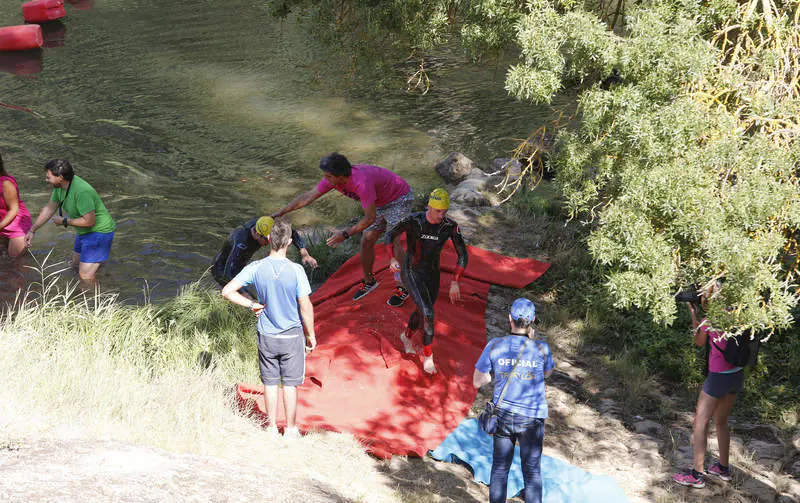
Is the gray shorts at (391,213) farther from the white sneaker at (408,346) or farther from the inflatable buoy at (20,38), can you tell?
the inflatable buoy at (20,38)

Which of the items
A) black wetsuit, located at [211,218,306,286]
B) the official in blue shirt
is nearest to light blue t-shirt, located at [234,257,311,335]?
the official in blue shirt

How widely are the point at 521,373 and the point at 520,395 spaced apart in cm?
15

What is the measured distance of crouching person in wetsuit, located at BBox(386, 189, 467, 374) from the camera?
7258mm

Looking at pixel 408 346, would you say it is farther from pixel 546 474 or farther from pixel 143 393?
pixel 143 393

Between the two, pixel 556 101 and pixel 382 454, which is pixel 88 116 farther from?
pixel 382 454

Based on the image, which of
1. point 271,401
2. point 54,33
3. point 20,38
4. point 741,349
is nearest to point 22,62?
point 20,38

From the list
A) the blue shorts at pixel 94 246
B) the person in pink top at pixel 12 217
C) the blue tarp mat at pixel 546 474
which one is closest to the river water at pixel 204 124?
the person in pink top at pixel 12 217

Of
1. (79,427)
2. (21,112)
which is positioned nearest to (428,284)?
(79,427)

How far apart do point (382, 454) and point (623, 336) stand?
3667 mm

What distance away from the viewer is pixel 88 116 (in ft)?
59.2

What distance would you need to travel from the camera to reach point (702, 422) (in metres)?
5.90

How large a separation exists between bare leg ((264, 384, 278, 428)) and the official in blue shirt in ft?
5.76

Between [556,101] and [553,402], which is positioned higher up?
[556,101]

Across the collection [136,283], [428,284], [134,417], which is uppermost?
[428,284]
